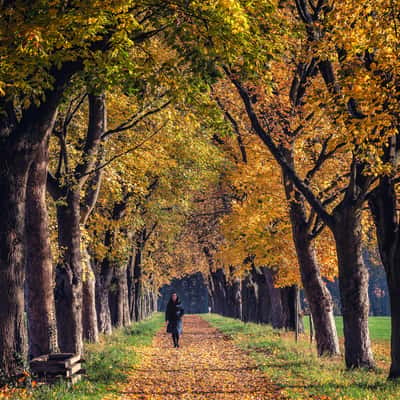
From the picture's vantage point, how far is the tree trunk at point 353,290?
14.9 m

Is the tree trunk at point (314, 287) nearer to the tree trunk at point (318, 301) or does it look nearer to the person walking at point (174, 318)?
the tree trunk at point (318, 301)

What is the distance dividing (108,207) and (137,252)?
15.7 metres

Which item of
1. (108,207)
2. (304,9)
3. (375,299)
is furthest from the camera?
(375,299)

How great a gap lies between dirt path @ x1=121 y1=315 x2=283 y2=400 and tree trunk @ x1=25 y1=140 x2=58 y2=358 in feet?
7.26

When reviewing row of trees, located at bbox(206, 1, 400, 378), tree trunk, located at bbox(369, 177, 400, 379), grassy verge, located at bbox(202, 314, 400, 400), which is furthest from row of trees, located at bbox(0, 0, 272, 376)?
grassy verge, located at bbox(202, 314, 400, 400)

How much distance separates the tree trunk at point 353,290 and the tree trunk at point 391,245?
54.3 inches

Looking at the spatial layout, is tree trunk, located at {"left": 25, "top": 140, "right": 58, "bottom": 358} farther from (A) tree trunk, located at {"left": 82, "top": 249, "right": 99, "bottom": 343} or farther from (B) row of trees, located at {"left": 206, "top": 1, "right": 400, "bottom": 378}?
(A) tree trunk, located at {"left": 82, "top": 249, "right": 99, "bottom": 343}

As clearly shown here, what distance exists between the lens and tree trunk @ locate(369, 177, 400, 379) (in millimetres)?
12844

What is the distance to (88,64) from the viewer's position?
11.0 meters

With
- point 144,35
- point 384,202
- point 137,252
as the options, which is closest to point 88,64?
point 144,35

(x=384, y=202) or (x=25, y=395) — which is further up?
(x=384, y=202)

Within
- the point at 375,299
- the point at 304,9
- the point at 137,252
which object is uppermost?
the point at 304,9

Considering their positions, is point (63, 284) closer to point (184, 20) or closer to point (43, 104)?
point (43, 104)

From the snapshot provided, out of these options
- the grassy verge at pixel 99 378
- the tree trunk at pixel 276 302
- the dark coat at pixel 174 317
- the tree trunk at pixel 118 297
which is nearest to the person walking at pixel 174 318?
the dark coat at pixel 174 317
